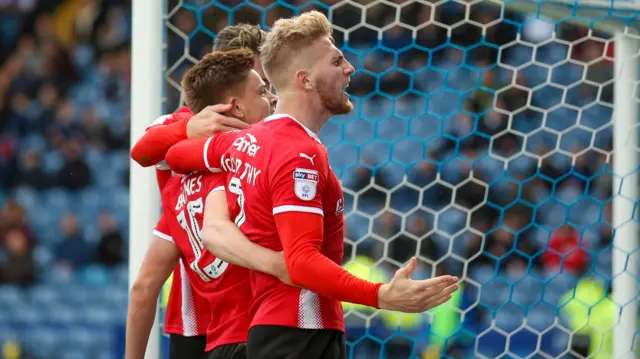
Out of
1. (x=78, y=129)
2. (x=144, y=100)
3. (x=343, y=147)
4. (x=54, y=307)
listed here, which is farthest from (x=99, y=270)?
(x=144, y=100)

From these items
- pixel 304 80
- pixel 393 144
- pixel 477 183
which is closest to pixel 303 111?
pixel 304 80

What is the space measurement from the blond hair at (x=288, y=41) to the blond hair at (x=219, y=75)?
16 centimetres

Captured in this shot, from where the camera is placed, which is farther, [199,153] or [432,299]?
[199,153]

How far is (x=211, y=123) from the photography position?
2.06 metres

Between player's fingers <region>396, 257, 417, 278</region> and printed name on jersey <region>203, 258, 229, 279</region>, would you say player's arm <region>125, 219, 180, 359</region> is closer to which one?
printed name on jersey <region>203, 258, 229, 279</region>

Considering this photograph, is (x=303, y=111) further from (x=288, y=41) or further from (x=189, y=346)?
(x=189, y=346)

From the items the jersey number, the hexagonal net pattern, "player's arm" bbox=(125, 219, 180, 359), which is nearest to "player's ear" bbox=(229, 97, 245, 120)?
the jersey number

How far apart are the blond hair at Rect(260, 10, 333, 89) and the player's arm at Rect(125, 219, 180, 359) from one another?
0.53 m

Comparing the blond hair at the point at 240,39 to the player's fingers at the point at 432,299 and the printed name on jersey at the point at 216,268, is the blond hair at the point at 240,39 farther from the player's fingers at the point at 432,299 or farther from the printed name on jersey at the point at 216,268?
the player's fingers at the point at 432,299

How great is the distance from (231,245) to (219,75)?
1.63 feet

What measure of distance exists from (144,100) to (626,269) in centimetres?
183

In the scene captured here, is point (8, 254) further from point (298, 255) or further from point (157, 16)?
point (298, 255)

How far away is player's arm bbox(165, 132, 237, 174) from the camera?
198cm

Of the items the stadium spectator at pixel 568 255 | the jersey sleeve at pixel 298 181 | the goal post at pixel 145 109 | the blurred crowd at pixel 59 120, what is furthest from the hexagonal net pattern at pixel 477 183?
the jersey sleeve at pixel 298 181
